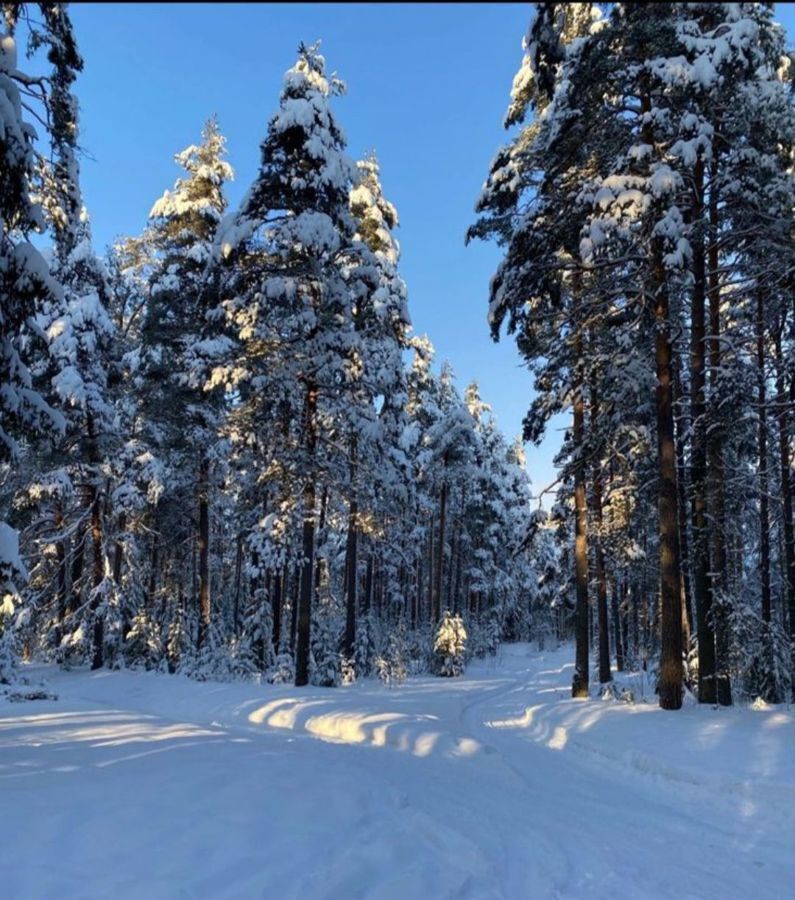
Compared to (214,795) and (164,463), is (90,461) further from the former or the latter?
(214,795)

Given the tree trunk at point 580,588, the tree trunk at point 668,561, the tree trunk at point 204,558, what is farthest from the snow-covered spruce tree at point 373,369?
the tree trunk at point 668,561

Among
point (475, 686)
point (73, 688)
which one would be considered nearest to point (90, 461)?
point (73, 688)

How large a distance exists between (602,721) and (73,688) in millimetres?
15900

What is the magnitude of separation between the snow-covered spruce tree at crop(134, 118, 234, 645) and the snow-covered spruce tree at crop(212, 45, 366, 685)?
173 inches

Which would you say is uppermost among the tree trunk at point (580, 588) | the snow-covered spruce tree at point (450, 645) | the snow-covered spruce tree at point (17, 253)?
the snow-covered spruce tree at point (17, 253)

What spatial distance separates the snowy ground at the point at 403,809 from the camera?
4836 millimetres

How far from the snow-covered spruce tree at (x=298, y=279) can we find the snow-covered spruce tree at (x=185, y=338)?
4395 mm

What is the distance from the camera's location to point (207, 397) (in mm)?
21812

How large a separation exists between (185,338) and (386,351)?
661 centimetres

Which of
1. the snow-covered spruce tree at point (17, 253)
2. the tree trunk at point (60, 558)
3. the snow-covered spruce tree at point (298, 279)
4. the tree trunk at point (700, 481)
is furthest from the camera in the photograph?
the tree trunk at point (60, 558)

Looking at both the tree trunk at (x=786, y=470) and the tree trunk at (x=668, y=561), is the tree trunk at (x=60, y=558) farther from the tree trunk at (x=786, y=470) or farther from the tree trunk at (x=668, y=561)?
the tree trunk at (x=786, y=470)

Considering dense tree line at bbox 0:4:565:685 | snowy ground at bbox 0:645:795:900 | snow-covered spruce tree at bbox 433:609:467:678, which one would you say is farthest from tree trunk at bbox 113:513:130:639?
snow-covered spruce tree at bbox 433:609:467:678

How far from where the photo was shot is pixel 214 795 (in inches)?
247

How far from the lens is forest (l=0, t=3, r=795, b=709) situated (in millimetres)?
10547
